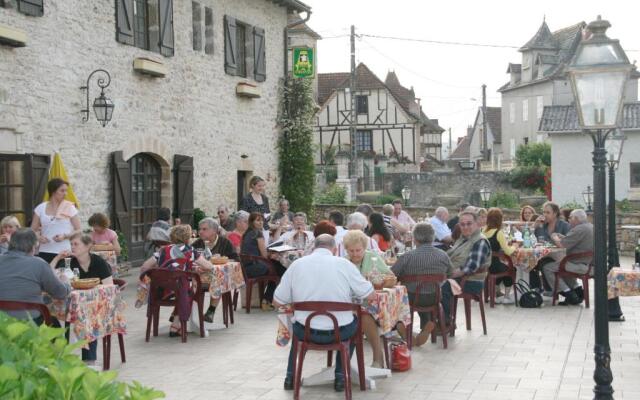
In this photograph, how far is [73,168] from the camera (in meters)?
14.0

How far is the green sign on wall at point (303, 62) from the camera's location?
68.8 feet

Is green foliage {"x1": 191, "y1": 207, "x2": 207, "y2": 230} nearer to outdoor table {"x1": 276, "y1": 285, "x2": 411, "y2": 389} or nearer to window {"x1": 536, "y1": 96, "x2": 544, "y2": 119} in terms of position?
outdoor table {"x1": 276, "y1": 285, "x2": 411, "y2": 389}

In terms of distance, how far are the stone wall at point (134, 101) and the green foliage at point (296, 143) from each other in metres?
0.38

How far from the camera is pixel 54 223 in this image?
9734 mm

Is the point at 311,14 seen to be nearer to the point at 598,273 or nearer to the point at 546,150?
the point at 598,273

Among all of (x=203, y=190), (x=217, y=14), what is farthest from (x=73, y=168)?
(x=217, y=14)

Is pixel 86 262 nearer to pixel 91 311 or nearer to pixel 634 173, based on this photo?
pixel 91 311

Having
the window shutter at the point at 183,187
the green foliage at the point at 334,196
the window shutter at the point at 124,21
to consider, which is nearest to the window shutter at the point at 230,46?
the window shutter at the point at 183,187

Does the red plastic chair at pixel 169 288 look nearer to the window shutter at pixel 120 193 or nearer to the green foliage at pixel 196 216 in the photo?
the window shutter at pixel 120 193

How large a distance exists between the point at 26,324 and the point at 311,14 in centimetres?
1987

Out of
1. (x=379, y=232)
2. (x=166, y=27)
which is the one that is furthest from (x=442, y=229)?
(x=166, y=27)

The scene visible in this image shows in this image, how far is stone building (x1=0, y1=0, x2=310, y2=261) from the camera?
12.7m

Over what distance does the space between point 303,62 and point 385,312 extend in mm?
14453

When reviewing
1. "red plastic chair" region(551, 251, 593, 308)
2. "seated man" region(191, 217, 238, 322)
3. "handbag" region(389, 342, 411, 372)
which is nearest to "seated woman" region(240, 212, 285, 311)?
"seated man" region(191, 217, 238, 322)
